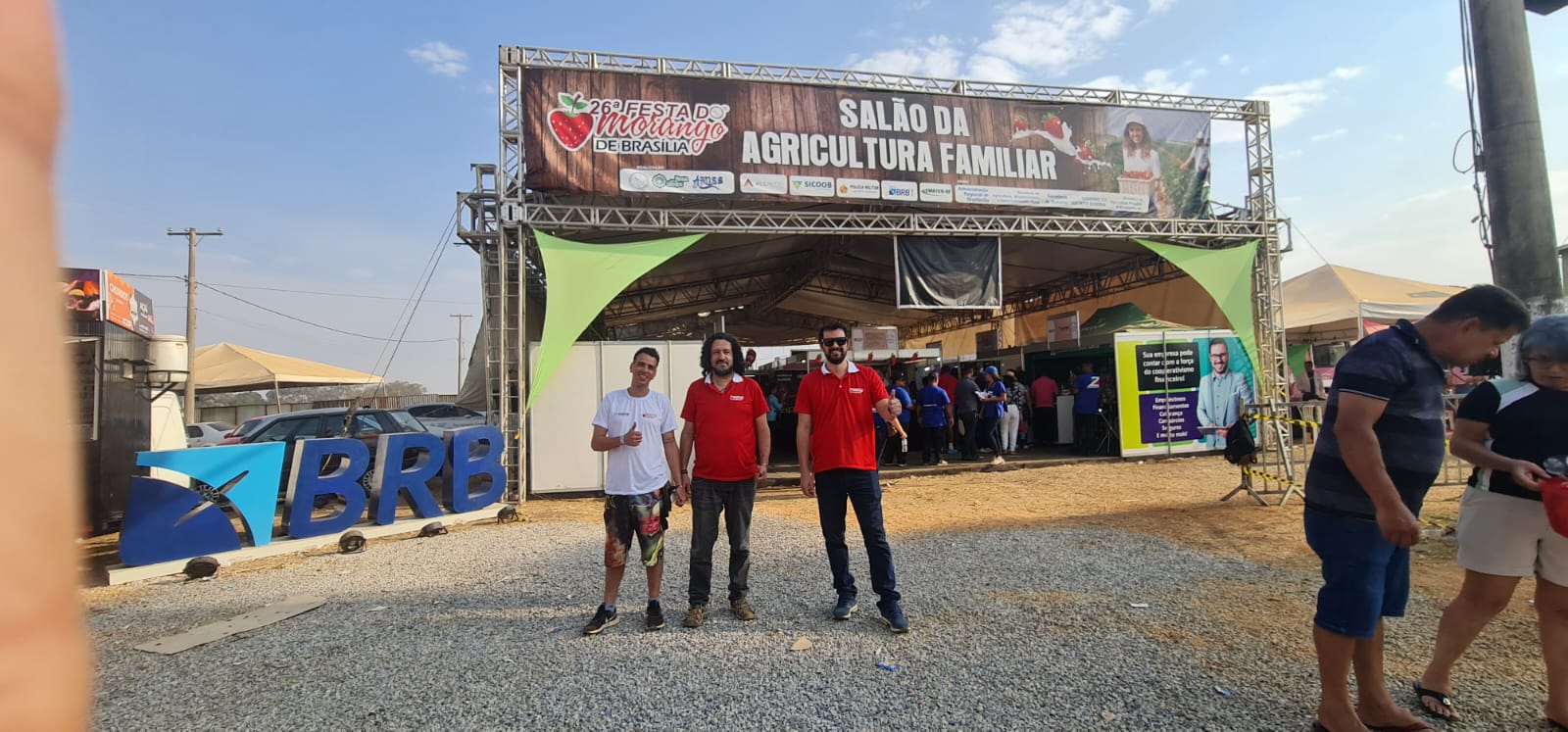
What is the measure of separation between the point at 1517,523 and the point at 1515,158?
2823mm

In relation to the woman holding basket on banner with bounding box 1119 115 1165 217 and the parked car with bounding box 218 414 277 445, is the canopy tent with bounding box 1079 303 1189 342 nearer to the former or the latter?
the woman holding basket on banner with bounding box 1119 115 1165 217

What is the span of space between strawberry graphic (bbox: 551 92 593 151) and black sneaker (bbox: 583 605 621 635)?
698 cm

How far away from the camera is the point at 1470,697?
306 centimetres

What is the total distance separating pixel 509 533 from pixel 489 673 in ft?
13.2

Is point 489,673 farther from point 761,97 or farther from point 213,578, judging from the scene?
point 761,97

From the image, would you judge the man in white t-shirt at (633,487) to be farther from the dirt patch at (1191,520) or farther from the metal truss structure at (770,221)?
the metal truss structure at (770,221)

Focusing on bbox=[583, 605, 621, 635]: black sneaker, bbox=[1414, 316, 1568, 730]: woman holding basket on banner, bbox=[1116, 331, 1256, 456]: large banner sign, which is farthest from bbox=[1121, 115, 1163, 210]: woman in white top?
bbox=[583, 605, 621, 635]: black sneaker

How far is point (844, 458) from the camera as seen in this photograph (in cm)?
404

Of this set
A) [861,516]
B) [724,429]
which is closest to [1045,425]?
[861,516]

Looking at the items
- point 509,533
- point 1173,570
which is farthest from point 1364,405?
point 509,533

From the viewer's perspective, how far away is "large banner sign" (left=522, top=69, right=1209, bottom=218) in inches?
372

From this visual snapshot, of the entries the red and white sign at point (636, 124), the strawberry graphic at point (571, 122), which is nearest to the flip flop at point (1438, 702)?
the red and white sign at point (636, 124)

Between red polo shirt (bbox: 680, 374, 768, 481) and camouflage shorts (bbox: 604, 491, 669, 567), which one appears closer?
camouflage shorts (bbox: 604, 491, 669, 567)

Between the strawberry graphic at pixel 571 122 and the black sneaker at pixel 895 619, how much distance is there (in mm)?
Result: 7628
